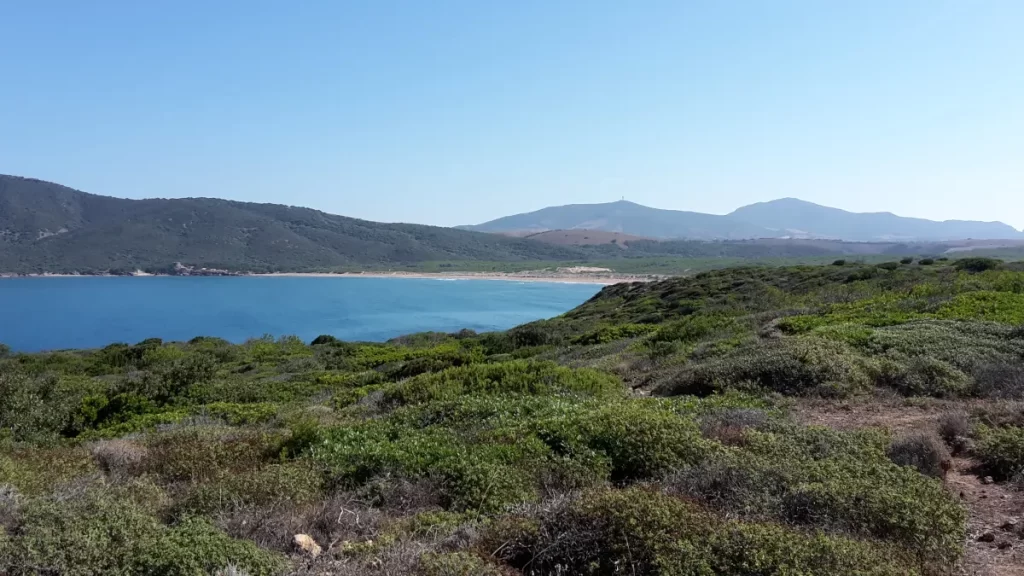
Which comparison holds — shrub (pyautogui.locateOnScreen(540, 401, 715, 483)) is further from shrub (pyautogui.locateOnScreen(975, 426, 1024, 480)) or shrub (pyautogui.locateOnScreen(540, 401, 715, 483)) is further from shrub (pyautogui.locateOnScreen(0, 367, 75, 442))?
Result: shrub (pyautogui.locateOnScreen(0, 367, 75, 442))

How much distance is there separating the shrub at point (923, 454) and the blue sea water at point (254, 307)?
5499 cm

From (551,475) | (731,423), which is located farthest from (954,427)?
(551,475)

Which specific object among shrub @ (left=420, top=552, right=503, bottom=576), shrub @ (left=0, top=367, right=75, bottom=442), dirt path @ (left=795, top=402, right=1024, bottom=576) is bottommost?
shrub @ (left=0, top=367, right=75, bottom=442)

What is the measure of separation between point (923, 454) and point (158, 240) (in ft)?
605

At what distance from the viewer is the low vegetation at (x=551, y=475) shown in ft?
12.4

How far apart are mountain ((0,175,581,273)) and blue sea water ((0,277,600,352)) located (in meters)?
17.1

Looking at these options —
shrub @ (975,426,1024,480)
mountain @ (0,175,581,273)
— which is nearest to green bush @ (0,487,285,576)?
shrub @ (975,426,1024,480)

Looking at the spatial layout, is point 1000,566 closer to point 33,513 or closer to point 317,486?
point 317,486

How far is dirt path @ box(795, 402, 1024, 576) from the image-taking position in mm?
4191

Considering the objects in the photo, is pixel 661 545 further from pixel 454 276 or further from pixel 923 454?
pixel 454 276

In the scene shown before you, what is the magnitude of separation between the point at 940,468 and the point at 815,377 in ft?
11.9

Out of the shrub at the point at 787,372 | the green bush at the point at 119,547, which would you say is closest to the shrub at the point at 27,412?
the green bush at the point at 119,547

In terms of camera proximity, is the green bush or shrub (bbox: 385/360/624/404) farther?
shrub (bbox: 385/360/624/404)

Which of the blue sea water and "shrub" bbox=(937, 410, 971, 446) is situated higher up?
"shrub" bbox=(937, 410, 971, 446)
